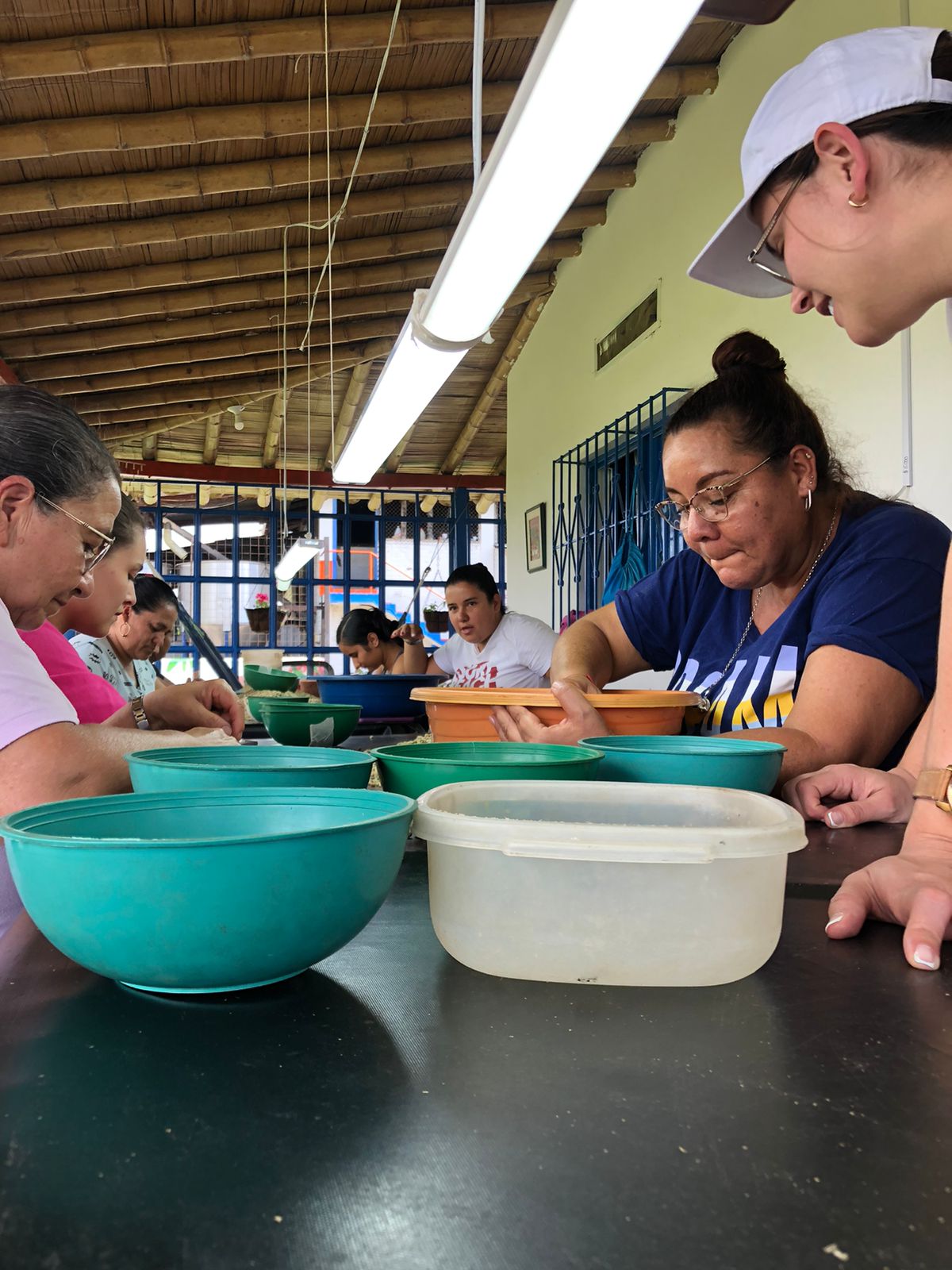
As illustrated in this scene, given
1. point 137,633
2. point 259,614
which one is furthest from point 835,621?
point 259,614

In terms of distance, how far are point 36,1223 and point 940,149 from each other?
43.6 inches

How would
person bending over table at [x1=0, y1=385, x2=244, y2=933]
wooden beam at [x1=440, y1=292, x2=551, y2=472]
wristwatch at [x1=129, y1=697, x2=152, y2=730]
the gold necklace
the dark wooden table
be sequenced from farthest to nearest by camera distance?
wooden beam at [x1=440, y1=292, x2=551, y2=472] < wristwatch at [x1=129, y1=697, x2=152, y2=730] < the gold necklace < person bending over table at [x1=0, y1=385, x2=244, y2=933] < the dark wooden table

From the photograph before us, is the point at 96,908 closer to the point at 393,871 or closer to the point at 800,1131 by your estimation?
the point at 393,871

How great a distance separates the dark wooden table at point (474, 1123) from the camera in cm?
33

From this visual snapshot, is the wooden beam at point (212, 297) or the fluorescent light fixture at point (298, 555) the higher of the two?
the wooden beam at point (212, 297)

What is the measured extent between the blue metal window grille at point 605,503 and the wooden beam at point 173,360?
5.83 ft

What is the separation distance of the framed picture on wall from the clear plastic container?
19.1 ft

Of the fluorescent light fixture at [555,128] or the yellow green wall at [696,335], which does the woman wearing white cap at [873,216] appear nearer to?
the fluorescent light fixture at [555,128]

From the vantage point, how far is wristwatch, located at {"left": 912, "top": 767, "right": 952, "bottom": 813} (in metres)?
0.75

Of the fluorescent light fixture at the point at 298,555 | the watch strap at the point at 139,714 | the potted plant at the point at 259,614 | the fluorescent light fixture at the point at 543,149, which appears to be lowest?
the watch strap at the point at 139,714

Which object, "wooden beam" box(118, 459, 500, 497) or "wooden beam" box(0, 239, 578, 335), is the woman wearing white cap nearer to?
"wooden beam" box(0, 239, 578, 335)

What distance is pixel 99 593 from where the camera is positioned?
234 cm

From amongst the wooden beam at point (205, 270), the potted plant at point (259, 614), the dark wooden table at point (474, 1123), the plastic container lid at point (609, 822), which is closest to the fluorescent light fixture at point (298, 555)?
the potted plant at point (259, 614)

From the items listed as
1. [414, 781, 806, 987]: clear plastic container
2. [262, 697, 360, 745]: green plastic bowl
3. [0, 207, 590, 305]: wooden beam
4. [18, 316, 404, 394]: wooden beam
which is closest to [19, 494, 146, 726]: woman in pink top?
[262, 697, 360, 745]: green plastic bowl
